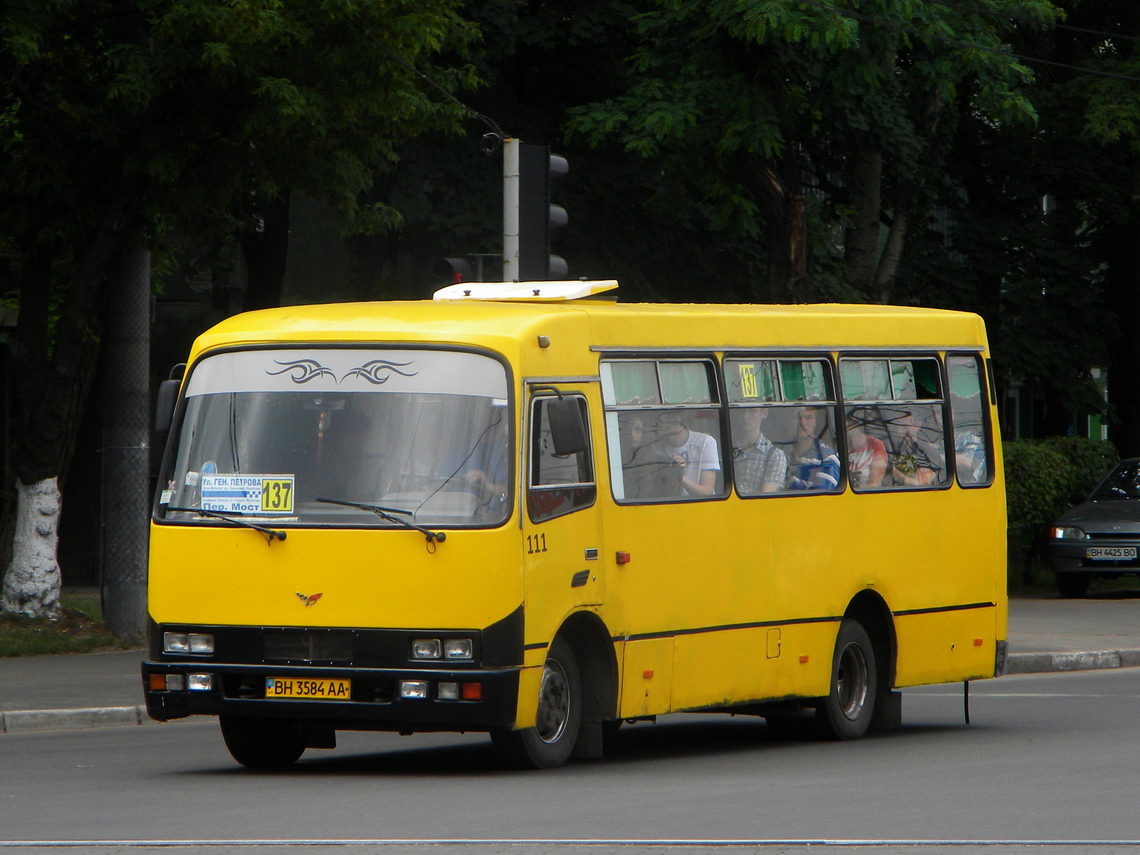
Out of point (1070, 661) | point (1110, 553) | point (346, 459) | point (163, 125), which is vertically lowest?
point (1070, 661)

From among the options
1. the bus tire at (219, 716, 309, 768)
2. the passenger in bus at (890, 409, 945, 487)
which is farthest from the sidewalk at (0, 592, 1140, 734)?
the passenger in bus at (890, 409, 945, 487)

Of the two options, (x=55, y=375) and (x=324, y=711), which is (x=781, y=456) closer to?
(x=324, y=711)

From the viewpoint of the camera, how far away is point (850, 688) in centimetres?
1350

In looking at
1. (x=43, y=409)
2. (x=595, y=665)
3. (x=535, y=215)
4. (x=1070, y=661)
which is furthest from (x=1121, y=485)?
(x=595, y=665)

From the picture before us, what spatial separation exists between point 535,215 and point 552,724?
7456 mm

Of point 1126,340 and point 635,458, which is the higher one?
point 1126,340

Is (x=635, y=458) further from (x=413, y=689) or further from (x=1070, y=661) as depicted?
(x=1070, y=661)

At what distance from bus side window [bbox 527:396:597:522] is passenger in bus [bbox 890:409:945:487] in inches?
127

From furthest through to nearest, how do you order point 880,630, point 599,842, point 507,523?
point 880,630
point 507,523
point 599,842

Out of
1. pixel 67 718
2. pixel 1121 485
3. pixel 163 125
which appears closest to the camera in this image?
pixel 67 718

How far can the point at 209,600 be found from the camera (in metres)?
10.6

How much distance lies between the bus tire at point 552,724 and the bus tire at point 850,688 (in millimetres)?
2511

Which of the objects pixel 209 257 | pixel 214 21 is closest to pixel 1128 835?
pixel 214 21

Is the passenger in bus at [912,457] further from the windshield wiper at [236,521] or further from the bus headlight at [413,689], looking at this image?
the windshield wiper at [236,521]
